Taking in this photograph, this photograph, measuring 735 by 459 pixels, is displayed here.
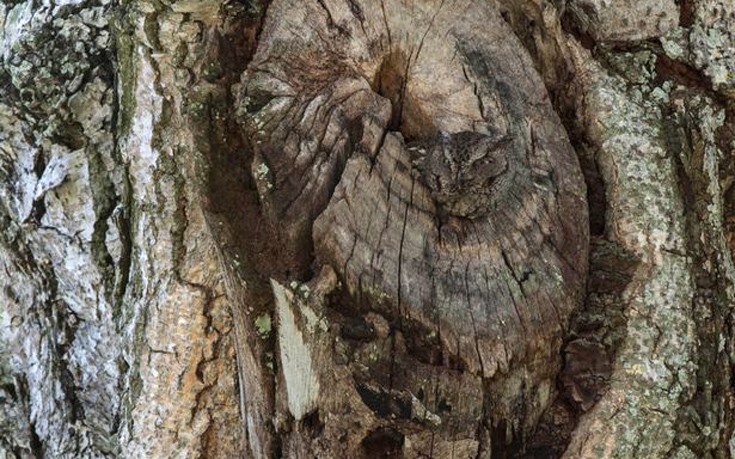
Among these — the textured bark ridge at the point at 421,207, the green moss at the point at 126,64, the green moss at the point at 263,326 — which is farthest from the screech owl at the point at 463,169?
the green moss at the point at 126,64

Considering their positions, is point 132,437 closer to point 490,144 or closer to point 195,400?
point 195,400

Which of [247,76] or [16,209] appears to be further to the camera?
[16,209]

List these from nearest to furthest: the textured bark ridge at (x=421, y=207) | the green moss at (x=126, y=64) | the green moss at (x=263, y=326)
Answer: the textured bark ridge at (x=421, y=207), the green moss at (x=263, y=326), the green moss at (x=126, y=64)

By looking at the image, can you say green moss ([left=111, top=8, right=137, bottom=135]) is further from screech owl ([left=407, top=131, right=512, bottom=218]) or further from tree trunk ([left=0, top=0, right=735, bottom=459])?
screech owl ([left=407, top=131, right=512, bottom=218])

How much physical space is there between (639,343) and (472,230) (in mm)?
425

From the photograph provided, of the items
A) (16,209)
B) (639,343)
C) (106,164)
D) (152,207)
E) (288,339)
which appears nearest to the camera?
(288,339)

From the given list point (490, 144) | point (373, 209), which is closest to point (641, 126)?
point (490, 144)

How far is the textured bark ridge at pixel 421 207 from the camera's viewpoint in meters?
1.59

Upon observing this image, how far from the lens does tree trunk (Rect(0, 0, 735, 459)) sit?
5.40 feet

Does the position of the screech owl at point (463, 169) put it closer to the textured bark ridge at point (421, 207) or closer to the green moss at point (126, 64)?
the textured bark ridge at point (421, 207)

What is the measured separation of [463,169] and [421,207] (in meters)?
0.12

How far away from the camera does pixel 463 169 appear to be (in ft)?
5.63

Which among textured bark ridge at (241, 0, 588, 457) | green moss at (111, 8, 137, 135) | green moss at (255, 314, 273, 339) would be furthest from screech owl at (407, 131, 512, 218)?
green moss at (111, 8, 137, 135)

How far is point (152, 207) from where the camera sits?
196 cm
